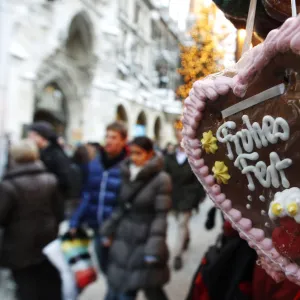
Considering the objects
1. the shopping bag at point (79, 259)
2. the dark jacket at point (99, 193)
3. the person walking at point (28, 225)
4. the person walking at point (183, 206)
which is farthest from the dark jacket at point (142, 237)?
the person walking at point (183, 206)

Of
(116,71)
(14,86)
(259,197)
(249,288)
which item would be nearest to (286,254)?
(259,197)

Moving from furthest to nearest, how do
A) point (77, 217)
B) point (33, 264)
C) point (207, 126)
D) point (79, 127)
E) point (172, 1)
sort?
point (79, 127) < point (77, 217) < point (33, 264) < point (172, 1) < point (207, 126)

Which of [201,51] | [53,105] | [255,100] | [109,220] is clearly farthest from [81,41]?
[255,100]

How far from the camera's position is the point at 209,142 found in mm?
816

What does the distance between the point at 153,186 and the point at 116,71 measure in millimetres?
13029

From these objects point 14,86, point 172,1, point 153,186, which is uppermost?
point 14,86

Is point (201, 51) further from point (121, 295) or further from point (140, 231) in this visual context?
point (121, 295)

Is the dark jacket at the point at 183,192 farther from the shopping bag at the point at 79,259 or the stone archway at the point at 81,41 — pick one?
the stone archway at the point at 81,41

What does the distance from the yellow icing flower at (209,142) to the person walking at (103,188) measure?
2467 millimetres

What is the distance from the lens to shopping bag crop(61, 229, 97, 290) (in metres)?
2.89

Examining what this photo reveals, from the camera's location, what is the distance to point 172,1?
1.16 m

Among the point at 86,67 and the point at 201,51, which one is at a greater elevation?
the point at 86,67

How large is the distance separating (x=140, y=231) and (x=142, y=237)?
0.14 ft

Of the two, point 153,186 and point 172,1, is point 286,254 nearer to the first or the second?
point 172,1
